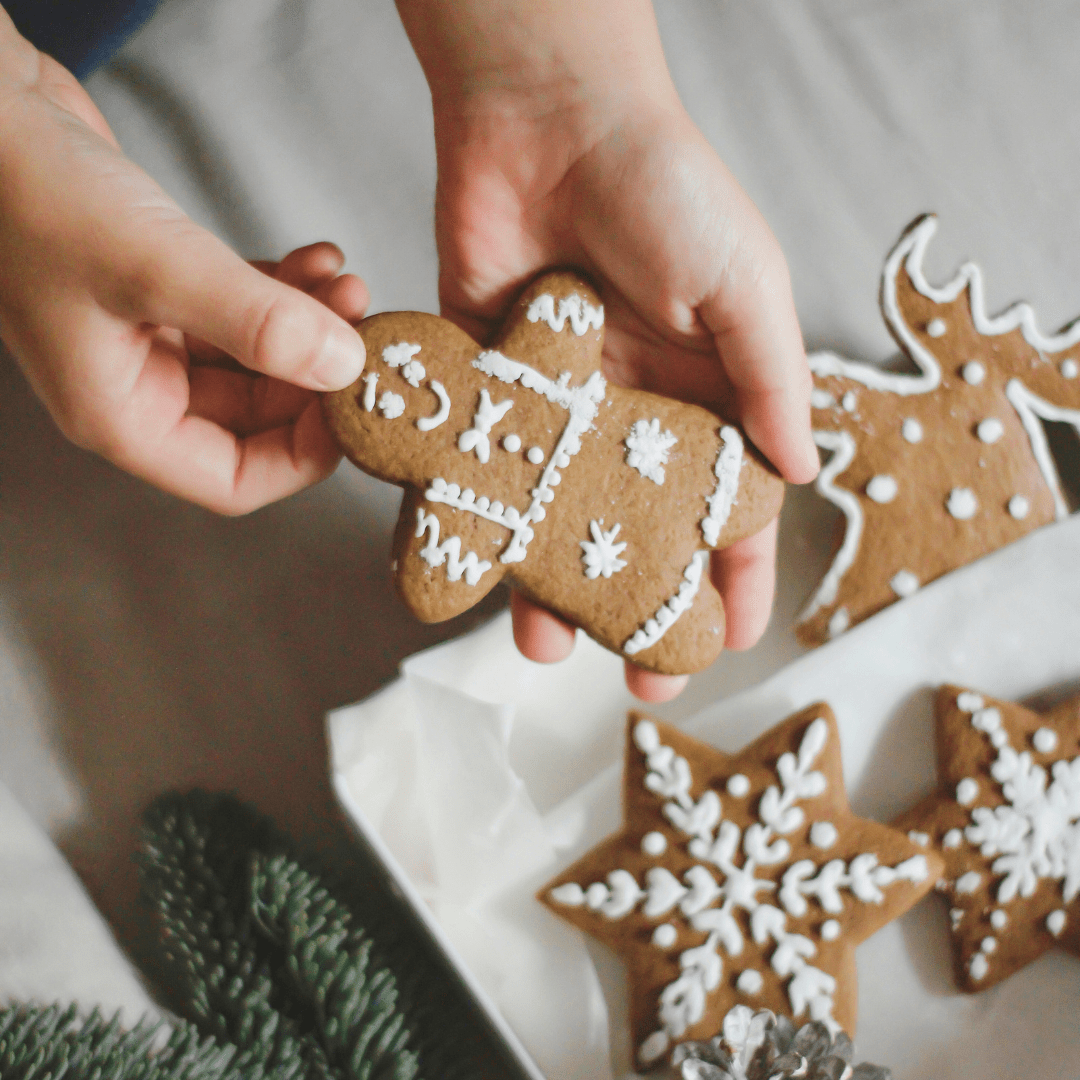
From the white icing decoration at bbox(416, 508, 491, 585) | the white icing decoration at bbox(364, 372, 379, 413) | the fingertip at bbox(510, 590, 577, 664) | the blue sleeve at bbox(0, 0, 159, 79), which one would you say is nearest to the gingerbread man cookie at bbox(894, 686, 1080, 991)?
the fingertip at bbox(510, 590, 577, 664)

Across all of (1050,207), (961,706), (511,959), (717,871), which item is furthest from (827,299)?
(511,959)

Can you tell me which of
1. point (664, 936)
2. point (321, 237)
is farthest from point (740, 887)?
point (321, 237)

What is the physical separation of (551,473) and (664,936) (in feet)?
1.36

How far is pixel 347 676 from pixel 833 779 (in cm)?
51

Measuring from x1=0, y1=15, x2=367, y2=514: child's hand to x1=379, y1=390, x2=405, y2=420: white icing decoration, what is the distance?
32 millimetres

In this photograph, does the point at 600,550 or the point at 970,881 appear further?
the point at 970,881

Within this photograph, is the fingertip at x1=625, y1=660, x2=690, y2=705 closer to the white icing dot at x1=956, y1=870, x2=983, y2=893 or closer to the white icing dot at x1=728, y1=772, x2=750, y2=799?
the white icing dot at x1=728, y1=772, x2=750, y2=799

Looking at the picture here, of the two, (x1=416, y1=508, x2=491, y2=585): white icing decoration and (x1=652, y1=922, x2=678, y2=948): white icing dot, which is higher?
(x1=416, y1=508, x2=491, y2=585): white icing decoration

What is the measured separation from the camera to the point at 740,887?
0.75 metres

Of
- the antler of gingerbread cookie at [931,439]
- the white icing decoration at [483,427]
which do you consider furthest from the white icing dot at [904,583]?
the white icing decoration at [483,427]

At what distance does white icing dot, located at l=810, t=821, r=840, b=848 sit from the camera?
2.49 ft

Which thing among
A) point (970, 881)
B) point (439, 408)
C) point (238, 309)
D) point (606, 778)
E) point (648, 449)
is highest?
point (238, 309)

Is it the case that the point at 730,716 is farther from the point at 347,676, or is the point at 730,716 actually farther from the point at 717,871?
the point at 347,676

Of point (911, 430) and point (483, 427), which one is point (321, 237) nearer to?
point (483, 427)
